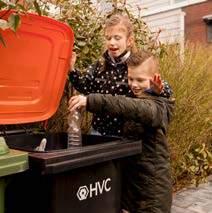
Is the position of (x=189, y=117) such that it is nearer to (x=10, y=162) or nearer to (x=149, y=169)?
(x=149, y=169)

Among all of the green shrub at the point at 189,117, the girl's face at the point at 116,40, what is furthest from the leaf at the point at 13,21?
the green shrub at the point at 189,117

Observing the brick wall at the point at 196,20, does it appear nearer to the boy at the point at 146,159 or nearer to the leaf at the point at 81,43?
the leaf at the point at 81,43

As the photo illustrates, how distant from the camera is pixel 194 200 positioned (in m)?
4.16

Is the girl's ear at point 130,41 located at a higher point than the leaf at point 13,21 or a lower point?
lower

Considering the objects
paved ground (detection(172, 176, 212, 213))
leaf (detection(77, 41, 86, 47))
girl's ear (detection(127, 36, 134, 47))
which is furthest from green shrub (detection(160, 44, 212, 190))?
girl's ear (detection(127, 36, 134, 47))

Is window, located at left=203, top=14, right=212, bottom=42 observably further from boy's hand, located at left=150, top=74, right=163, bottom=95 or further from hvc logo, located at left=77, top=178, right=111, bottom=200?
hvc logo, located at left=77, top=178, right=111, bottom=200

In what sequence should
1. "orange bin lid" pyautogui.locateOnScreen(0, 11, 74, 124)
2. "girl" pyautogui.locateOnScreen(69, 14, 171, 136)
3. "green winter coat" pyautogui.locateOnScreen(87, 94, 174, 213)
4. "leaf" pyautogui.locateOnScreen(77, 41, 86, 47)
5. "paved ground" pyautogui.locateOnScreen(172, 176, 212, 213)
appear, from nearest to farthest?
1. "orange bin lid" pyautogui.locateOnScreen(0, 11, 74, 124)
2. "green winter coat" pyautogui.locateOnScreen(87, 94, 174, 213)
3. "girl" pyautogui.locateOnScreen(69, 14, 171, 136)
4. "leaf" pyautogui.locateOnScreen(77, 41, 86, 47)
5. "paved ground" pyautogui.locateOnScreen(172, 176, 212, 213)

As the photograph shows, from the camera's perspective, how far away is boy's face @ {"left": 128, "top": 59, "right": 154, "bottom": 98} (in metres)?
2.42

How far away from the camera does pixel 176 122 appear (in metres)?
4.66

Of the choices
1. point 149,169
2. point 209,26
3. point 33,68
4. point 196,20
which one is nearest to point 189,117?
point 149,169

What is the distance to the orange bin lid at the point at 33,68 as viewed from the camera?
6.88ft

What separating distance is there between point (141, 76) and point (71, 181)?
33.9 inches

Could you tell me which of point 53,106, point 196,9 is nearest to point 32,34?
point 53,106

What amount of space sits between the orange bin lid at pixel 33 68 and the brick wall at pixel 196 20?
466 inches
